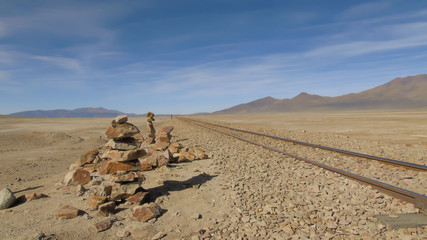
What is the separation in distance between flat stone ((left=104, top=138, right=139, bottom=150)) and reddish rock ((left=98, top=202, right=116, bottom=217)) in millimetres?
1372

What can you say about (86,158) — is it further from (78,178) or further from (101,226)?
(101,226)

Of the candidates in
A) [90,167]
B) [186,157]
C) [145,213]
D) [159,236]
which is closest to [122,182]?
[145,213]

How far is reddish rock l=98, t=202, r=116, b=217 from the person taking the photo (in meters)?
5.70

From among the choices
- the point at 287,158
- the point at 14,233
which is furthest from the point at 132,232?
the point at 287,158

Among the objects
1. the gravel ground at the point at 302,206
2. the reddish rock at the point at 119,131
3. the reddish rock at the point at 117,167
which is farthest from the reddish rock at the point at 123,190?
the gravel ground at the point at 302,206

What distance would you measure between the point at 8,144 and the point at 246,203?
75.7 feet

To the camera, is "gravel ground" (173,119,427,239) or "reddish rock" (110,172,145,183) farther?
"reddish rock" (110,172,145,183)

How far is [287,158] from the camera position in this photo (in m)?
10.5

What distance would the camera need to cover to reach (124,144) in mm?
6410

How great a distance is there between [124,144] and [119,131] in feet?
1.21

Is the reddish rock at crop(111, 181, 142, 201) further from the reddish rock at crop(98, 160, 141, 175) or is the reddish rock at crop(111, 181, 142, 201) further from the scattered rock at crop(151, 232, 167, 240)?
the scattered rock at crop(151, 232, 167, 240)

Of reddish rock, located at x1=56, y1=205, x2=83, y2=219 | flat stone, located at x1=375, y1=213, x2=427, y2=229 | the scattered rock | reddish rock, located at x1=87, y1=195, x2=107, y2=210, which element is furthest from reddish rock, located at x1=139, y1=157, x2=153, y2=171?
flat stone, located at x1=375, y1=213, x2=427, y2=229

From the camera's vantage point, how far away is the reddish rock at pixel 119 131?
6250 millimetres

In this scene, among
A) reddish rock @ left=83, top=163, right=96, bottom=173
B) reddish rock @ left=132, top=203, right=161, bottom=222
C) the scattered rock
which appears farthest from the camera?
reddish rock @ left=83, top=163, right=96, bottom=173
